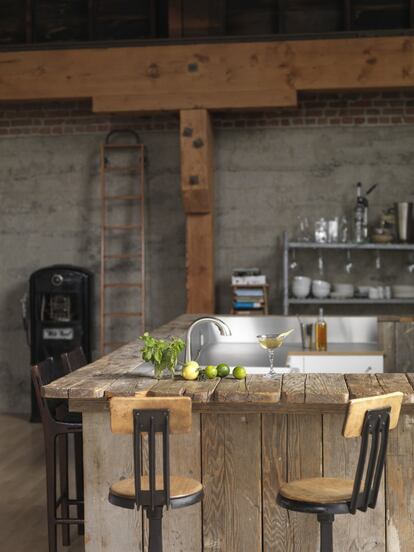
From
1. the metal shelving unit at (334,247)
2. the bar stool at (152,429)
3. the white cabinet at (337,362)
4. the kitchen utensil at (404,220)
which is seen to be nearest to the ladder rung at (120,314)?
the metal shelving unit at (334,247)

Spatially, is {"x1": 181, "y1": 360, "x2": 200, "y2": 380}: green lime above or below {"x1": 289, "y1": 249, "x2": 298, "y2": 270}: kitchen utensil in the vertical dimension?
below

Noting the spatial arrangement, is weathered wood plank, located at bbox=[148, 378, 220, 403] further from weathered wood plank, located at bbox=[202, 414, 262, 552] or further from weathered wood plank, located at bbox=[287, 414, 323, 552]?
weathered wood plank, located at bbox=[287, 414, 323, 552]

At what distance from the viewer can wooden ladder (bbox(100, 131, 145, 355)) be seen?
8766 mm

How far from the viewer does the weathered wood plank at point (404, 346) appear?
6113 mm

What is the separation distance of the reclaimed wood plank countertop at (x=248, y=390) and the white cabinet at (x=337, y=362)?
7.64 feet

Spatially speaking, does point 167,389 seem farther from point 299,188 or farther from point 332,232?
point 299,188

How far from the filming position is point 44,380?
14.7 feet

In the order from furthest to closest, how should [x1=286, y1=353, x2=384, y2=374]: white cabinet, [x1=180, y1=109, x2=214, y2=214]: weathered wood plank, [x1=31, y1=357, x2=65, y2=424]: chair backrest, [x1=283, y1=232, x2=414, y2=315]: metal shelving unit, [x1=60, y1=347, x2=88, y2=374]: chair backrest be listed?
[x1=283, y1=232, x2=414, y2=315]: metal shelving unit, [x1=180, y1=109, x2=214, y2=214]: weathered wood plank, [x1=286, y1=353, x2=384, y2=374]: white cabinet, [x1=60, y1=347, x2=88, y2=374]: chair backrest, [x1=31, y1=357, x2=65, y2=424]: chair backrest

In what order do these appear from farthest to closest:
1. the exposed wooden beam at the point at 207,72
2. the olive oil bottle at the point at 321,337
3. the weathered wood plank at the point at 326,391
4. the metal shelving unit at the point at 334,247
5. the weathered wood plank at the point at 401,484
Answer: the metal shelving unit at the point at 334,247 < the exposed wooden beam at the point at 207,72 < the olive oil bottle at the point at 321,337 < the weathered wood plank at the point at 401,484 < the weathered wood plank at the point at 326,391

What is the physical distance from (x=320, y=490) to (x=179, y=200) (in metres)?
5.88

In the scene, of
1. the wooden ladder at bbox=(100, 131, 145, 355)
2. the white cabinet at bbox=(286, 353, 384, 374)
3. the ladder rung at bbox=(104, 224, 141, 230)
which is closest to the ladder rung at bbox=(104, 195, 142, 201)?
the wooden ladder at bbox=(100, 131, 145, 355)

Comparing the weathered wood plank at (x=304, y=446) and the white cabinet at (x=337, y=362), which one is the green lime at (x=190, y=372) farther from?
the white cabinet at (x=337, y=362)

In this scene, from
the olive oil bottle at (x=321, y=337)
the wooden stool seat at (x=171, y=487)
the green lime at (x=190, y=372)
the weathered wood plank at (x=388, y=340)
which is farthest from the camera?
the olive oil bottle at (x=321, y=337)

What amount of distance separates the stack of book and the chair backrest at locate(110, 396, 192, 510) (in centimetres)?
524
